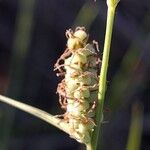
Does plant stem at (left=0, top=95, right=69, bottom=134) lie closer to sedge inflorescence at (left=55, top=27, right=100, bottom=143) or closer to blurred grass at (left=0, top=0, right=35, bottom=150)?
sedge inflorescence at (left=55, top=27, right=100, bottom=143)

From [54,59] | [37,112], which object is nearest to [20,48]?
[54,59]

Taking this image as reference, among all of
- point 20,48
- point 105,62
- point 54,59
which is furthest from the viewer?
point 54,59

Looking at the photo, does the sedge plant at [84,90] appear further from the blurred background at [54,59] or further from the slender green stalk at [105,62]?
the blurred background at [54,59]

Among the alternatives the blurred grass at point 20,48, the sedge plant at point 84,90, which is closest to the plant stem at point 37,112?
the sedge plant at point 84,90

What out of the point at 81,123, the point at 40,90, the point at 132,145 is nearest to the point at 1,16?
the point at 40,90

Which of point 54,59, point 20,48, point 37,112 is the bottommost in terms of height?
point 37,112

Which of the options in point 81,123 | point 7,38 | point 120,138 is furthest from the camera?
point 7,38

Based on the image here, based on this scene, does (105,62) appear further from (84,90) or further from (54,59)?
(54,59)

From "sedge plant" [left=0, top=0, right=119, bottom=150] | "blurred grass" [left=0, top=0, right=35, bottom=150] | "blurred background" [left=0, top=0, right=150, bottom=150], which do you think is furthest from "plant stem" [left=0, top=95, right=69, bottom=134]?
"blurred background" [left=0, top=0, right=150, bottom=150]

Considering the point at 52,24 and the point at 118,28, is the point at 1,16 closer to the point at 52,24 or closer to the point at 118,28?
the point at 52,24
